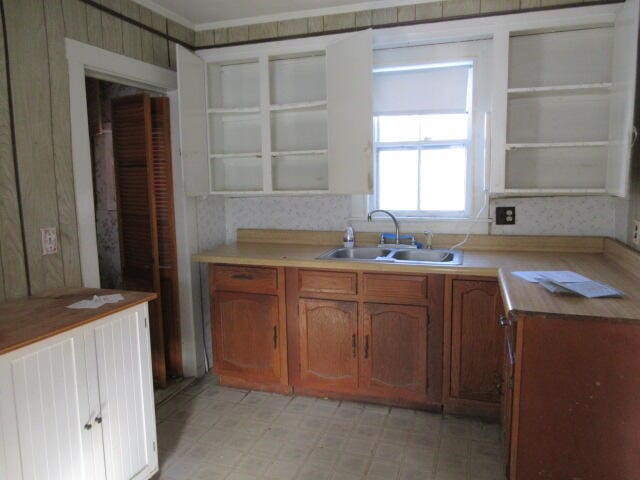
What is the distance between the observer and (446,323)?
2430 millimetres

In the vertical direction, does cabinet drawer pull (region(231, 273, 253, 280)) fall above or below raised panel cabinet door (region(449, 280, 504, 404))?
above

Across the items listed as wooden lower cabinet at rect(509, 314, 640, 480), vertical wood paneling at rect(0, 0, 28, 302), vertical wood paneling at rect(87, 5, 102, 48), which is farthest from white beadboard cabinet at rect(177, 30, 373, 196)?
wooden lower cabinet at rect(509, 314, 640, 480)

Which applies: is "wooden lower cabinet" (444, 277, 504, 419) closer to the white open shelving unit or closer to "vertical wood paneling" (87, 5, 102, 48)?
the white open shelving unit

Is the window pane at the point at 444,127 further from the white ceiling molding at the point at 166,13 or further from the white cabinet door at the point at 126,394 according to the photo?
the white cabinet door at the point at 126,394

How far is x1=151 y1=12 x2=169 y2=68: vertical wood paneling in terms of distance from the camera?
108 inches

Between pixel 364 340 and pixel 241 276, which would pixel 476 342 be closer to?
pixel 364 340

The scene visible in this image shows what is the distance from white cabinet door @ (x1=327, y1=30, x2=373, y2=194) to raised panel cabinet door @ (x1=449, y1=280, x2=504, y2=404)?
2.73 ft

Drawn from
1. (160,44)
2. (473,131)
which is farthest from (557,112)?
(160,44)

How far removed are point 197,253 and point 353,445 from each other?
1565 mm

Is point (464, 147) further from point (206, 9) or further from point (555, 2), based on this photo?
point (206, 9)

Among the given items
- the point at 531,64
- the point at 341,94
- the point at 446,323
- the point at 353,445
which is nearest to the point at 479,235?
the point at 446,323

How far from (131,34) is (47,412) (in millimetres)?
2042

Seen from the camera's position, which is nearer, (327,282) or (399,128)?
(327,282)

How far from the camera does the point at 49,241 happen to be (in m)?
2.09
